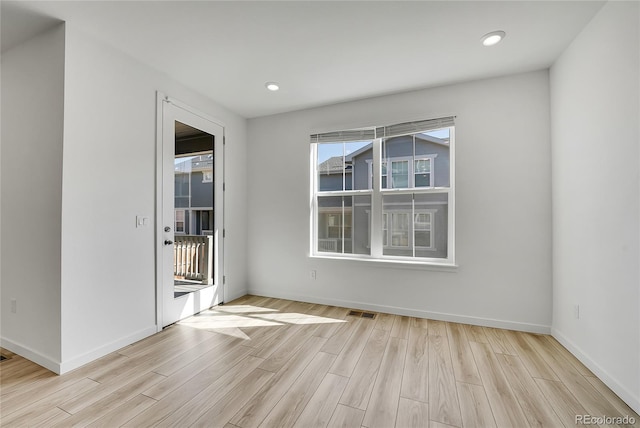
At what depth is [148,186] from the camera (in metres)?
2.69

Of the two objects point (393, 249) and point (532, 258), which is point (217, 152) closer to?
point (393, 249)

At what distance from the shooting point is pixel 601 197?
6.41 feet

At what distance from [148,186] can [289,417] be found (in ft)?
7.88

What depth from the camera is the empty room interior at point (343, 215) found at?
1.77 m

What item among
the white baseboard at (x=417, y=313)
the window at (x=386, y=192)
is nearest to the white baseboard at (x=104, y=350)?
the white baseboard at (x=417, y=313)

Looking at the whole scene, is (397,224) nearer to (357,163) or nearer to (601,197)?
(357,163)

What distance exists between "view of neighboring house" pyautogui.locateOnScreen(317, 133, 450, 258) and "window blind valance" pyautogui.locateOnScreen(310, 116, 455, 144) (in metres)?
0.11

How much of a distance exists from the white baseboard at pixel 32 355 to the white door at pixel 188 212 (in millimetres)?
810

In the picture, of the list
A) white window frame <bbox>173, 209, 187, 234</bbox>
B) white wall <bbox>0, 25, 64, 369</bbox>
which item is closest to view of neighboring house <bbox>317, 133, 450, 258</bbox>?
white window frame <bbox>173, 209, 187, 234</bbox>

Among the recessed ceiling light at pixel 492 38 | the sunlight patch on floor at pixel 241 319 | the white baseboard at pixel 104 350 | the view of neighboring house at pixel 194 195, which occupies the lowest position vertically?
the sunlight patch on floor at pixel 241 319

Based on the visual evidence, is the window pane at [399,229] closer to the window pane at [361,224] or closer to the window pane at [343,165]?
the window pane at [361,224]

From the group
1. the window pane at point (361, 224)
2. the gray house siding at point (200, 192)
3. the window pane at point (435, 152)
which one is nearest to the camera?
the window pane at point (435, 152)

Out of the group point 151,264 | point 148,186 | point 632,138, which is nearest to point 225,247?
point 151,264

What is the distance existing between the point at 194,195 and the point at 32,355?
193cm
